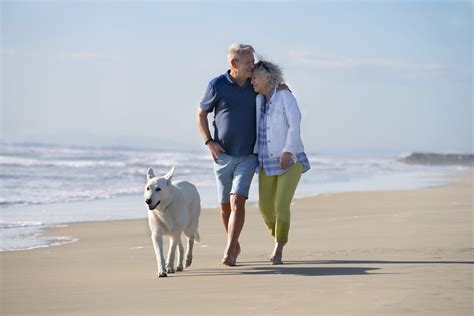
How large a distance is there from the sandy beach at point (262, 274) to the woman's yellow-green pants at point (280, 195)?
367 mm

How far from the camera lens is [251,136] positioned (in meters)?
8.05

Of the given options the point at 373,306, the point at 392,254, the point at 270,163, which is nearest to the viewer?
the point at 373,306

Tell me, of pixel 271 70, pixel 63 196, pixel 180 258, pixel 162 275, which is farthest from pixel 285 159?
pixel 63 196

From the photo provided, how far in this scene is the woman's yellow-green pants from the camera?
7.93m

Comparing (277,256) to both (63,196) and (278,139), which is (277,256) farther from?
(63,196)

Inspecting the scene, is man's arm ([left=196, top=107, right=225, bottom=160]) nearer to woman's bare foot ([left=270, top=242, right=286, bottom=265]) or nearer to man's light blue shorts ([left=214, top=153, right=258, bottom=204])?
man's light blue shorts ([left=214, top=153, right=258, bottom=204])

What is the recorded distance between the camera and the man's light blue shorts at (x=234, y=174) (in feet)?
26.0

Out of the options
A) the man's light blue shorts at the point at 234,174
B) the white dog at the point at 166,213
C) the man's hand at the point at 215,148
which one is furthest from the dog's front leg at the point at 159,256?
the man's hand at the point at 215,148

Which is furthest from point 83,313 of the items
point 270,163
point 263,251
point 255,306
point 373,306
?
point 263,251

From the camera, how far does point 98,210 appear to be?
47.9 feet

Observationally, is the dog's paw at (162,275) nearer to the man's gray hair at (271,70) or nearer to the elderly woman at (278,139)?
the elderly woman at (278,139)

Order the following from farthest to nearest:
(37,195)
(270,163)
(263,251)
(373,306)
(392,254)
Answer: (37,195) → (263,251) → (392,254) → (270,163) → (373,306)

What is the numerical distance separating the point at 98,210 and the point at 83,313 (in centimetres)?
891

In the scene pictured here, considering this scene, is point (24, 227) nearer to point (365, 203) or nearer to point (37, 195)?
point (37, 195)
